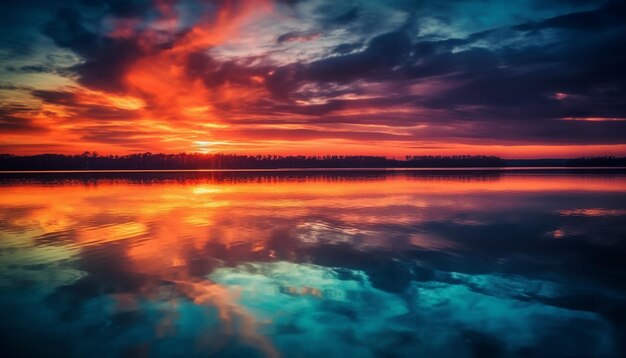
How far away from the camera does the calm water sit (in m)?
5.91

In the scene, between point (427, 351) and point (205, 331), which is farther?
point (205, 331)

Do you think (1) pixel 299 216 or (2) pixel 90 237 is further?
(1) pixel 299 216

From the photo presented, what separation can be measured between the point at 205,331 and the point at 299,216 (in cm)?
1177

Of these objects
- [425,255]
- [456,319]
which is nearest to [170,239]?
[425,255]

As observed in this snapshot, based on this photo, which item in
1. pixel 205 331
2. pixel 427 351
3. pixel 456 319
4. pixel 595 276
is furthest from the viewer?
pixel 595 276

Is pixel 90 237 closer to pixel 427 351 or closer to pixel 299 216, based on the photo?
pixel 299 216

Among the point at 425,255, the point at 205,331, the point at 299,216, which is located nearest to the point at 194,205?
the point at 299,216

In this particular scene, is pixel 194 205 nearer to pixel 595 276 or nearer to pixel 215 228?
pixel 215 228

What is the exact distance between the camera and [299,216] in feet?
58.9

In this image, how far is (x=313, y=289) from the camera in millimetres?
8102

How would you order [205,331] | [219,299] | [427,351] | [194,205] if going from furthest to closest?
[194,205] < [219,299] < [205,331] < [427,351]

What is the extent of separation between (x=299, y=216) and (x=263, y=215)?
183 centimetres

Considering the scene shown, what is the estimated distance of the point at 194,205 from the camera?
22.4m

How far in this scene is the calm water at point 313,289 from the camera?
19.4 ft
